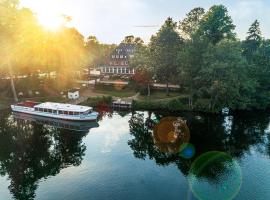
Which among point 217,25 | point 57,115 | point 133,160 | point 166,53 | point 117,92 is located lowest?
point 133,160

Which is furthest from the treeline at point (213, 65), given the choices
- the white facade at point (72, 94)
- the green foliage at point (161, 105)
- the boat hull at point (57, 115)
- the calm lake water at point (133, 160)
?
the boat hull at point (57, 115)

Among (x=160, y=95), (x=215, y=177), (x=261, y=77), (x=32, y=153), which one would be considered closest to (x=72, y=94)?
(x=160, y=95)

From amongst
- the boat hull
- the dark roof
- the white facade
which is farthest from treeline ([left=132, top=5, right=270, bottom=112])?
the dark roof

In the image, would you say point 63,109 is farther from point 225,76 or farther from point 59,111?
point 225,76

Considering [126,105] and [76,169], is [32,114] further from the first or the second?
[76,169]

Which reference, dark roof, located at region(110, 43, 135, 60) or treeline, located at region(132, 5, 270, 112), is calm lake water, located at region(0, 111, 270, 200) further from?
dark roof, located at region(110, 43, 135, 60)

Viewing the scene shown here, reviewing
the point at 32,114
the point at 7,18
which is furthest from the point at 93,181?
the point at 7,18
